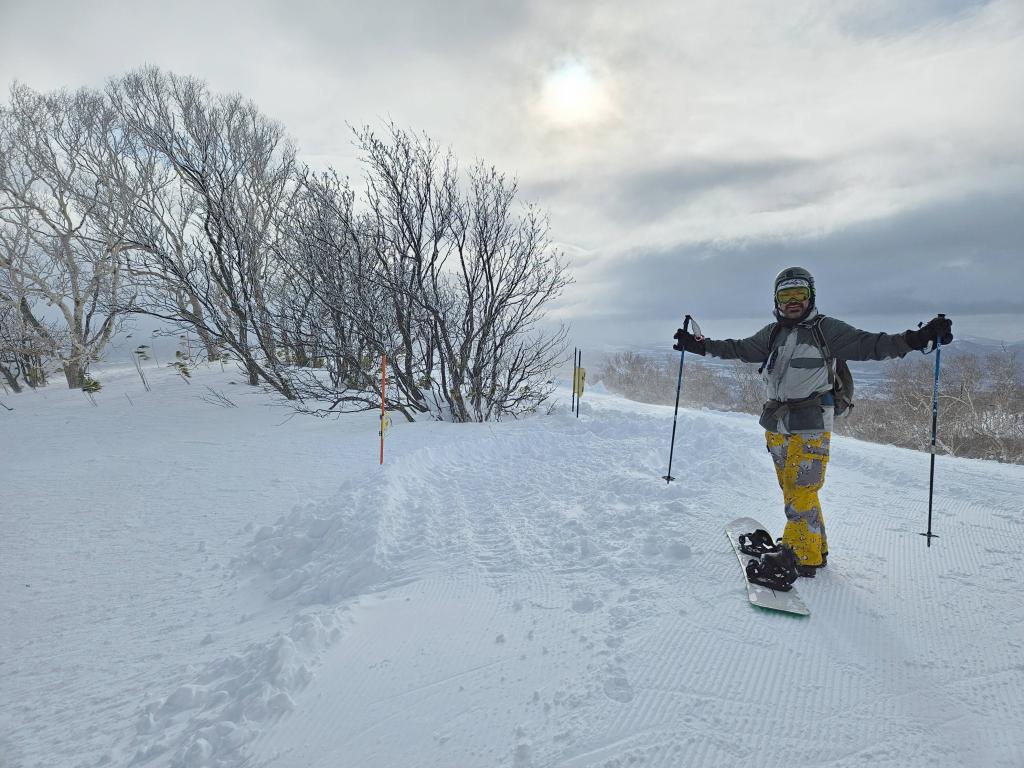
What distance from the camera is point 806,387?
293cm

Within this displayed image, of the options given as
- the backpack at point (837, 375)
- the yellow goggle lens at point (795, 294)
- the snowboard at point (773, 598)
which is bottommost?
the snowboard at point (773, 598)

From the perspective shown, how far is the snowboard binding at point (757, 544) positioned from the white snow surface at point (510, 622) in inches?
5.0

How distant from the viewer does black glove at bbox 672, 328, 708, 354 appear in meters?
3.80

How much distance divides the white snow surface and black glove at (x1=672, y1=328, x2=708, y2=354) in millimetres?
1348

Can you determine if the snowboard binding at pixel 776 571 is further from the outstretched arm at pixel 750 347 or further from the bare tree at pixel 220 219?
the bare tree at pixel 220 219

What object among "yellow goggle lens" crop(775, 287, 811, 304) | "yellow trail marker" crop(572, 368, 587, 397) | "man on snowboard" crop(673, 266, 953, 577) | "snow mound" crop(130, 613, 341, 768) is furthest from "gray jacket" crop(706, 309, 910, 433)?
"yellow trail marker" crop(572, 368, 587, 397)

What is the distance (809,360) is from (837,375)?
24 centimetres

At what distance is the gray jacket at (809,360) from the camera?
9.46 ft

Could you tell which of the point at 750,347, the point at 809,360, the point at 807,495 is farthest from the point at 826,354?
the point at 807,495

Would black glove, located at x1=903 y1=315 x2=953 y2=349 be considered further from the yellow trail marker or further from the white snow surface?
the yellow trail marker

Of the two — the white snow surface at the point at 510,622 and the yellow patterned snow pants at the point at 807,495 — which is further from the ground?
the yellow patterned snow pants at the point at 807,495

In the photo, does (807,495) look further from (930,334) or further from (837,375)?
(930,334)

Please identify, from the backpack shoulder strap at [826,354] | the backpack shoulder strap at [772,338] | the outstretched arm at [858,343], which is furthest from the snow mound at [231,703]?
the outstretched arm at [858,343]

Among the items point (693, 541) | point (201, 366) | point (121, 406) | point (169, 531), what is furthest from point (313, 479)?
point (201, 366)
